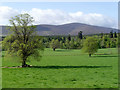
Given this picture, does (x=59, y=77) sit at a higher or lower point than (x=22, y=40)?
lower

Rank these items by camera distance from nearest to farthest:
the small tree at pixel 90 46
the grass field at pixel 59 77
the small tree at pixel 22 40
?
the grass field at pixel 59 77, the small tree at pixel 22 40, the small tree at pixel 90 46

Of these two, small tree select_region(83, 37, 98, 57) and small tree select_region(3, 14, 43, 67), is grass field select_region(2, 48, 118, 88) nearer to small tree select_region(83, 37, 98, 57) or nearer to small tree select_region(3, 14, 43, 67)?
small tree select_region(3, 14, 43, 67)

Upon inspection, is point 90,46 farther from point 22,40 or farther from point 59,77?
point 59,77

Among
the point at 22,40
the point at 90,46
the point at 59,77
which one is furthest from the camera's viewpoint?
the point at 90,46

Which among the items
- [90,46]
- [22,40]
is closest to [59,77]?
[22,40]

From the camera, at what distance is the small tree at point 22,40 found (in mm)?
32531

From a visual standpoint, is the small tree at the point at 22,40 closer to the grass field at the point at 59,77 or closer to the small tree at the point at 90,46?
the grass field at the point at 59,77

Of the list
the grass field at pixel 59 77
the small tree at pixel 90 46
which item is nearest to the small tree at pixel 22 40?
the grass field at pixel 59 77

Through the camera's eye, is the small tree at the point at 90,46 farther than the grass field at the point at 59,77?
Yes

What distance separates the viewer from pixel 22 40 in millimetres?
33562

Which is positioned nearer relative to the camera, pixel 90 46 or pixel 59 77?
pixel 59 77

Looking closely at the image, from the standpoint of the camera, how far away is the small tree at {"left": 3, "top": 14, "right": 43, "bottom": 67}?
3253 cm

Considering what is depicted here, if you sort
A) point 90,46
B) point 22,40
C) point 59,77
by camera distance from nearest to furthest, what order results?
point 59,77, point 22,40, point 90,46

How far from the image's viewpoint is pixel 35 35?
34.4 metres
